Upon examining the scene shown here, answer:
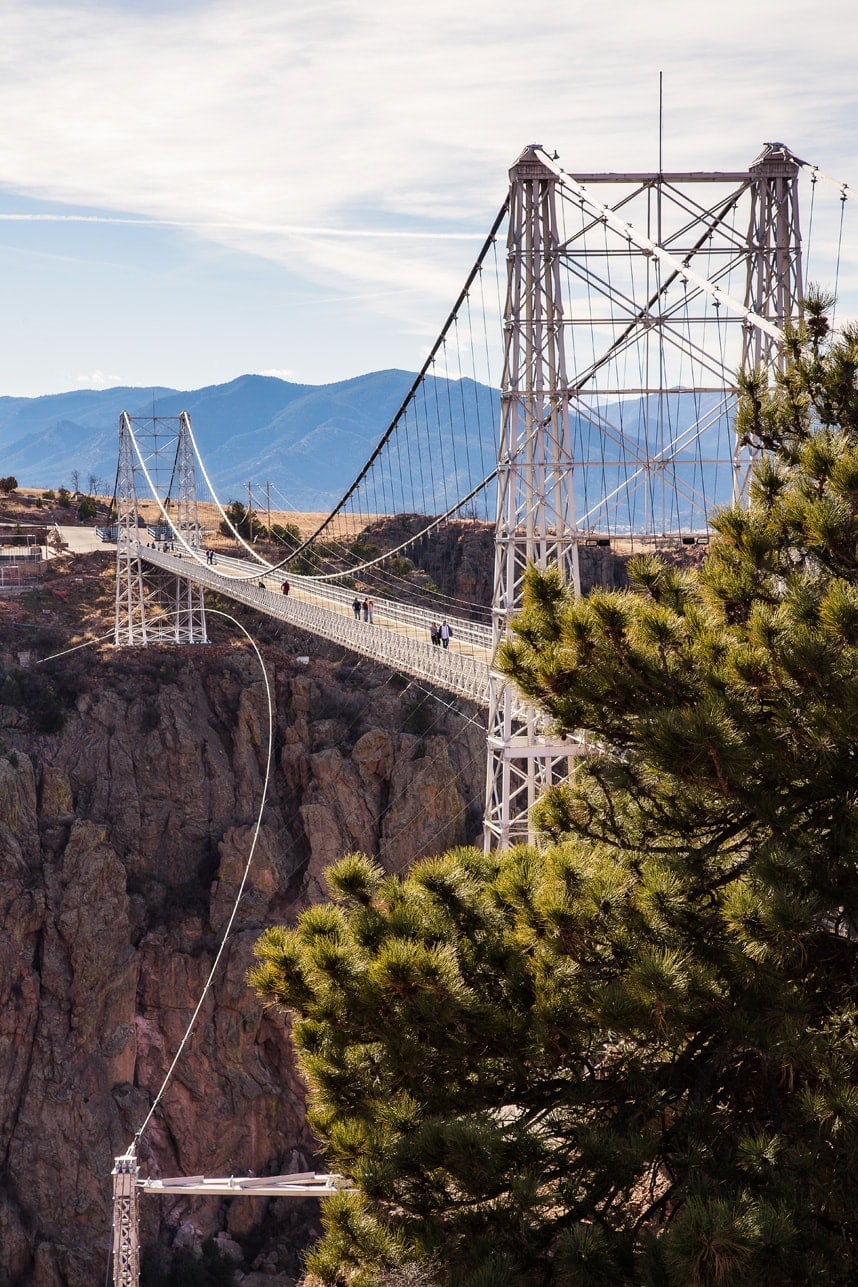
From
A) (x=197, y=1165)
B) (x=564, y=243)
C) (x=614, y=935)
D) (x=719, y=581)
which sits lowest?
(x=197, y=1165)

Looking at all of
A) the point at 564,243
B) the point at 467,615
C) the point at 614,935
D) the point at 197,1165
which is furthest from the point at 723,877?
the point at 467,615

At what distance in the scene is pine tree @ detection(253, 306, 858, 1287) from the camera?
6.41 m

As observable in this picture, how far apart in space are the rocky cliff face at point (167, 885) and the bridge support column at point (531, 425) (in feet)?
51.6

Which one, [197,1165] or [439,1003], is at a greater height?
[439,1003]

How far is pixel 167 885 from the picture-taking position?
3170 cm

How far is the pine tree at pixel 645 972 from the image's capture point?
21.0 ft

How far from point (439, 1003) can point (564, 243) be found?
843 cm

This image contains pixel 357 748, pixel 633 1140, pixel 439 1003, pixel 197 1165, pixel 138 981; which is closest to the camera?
pixel 633 1140

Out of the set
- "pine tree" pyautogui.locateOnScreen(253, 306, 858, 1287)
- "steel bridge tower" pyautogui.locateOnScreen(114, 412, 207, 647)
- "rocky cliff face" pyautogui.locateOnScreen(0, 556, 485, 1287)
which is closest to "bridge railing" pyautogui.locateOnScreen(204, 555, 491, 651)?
"steel bridge tower" pyautogui.locateOnScreen(114, 412, 207, 647)

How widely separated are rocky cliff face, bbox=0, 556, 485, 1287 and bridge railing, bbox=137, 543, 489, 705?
9.58ft

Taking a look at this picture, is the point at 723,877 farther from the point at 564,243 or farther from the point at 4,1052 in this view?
the point at 4,1052

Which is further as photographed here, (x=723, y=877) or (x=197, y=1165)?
(x=197, y=1165)

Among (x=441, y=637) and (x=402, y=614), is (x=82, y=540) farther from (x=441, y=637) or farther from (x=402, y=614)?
(x=441, y=637)

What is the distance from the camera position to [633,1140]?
680 cm
